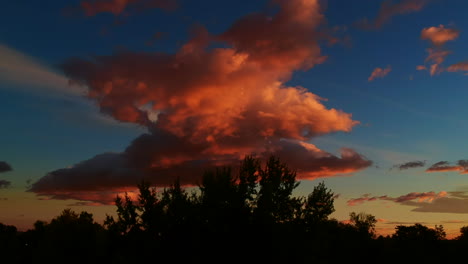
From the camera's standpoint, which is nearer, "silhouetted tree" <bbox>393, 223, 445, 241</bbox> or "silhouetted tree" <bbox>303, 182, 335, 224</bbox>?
"silhouetted tree" <bbox>303, 182, 335, 224</bbox>

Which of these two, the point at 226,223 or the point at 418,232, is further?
the point at 418,232

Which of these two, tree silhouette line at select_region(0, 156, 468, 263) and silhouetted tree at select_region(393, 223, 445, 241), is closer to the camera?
tree silhouette line at select_region(0, 156, 468, 263)

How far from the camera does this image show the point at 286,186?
1829 inches

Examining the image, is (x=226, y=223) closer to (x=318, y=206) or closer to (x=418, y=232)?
(x=318, y=206)

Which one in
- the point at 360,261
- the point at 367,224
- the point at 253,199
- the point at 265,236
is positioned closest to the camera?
the point at 265,236

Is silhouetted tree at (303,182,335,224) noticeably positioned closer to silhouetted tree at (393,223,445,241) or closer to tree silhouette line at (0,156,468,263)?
tree silhouette line at (0,156,468,263)

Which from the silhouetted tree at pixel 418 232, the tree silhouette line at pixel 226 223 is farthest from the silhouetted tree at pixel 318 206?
the silhouetted tree at pixel 418 232

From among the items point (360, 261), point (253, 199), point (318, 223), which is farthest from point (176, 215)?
point (360, 261)

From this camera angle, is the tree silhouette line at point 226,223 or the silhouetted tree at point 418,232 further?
the silhouetted tree at point 418,232

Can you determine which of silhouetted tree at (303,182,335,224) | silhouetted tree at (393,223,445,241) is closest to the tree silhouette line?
silhouetted tree at (303,182,335,224)

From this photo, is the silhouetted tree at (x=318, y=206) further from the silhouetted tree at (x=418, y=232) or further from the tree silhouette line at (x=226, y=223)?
the silhouetted tree at (x=418, y=232)

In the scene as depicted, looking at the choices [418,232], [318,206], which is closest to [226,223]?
[318,206]

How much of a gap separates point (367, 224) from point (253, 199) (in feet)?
268

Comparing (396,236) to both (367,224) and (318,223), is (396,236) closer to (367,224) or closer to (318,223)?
(367,224)
